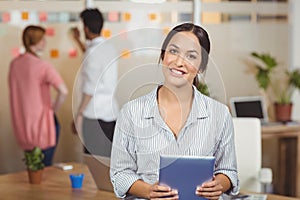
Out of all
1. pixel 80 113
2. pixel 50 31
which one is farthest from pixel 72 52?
pixel 80 113

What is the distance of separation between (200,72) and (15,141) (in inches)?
154

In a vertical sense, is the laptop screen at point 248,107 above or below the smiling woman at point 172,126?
below

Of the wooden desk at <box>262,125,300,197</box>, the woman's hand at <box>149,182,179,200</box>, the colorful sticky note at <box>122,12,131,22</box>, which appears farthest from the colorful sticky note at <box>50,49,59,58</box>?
the woman's hand at <box>149,182,179,200</box>

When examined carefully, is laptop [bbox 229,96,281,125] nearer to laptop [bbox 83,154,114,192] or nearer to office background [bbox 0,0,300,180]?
office background [bbox 0,0,300,180]

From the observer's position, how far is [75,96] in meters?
2.45

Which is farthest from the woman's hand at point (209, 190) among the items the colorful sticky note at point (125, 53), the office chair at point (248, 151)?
the office chair at point (248, 151)

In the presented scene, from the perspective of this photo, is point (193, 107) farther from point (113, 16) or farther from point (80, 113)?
point (113, 16)

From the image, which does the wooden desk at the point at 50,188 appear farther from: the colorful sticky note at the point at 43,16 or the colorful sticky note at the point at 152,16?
the colorful sticky note at the point at 152,16

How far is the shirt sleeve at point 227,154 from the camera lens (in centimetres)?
221

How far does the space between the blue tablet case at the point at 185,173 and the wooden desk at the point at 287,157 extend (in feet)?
11.9

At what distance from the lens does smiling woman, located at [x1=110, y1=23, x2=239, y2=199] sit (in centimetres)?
209

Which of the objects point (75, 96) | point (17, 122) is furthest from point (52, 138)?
point (75, 96)

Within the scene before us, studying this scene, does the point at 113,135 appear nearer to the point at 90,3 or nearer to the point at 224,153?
the point at 224,153

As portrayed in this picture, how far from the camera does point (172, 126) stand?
214 cm
